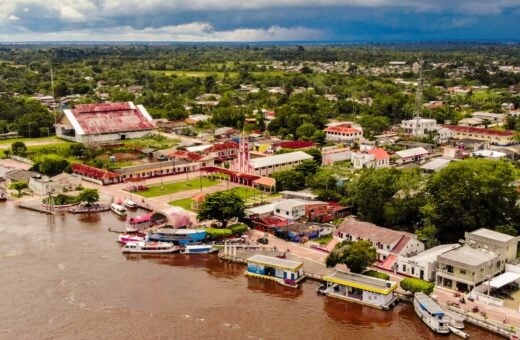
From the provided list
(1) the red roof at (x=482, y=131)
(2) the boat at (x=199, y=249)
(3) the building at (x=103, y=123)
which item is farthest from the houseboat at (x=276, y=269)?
(1) the red roof at (x=482, y=131)

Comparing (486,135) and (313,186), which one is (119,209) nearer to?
(313,186)

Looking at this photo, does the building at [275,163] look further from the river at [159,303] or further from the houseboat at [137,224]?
the river at [159,303]

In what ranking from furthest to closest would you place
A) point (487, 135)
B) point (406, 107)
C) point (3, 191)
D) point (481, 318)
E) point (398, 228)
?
1. point (406, 107)
2. point (487, 135)
3. point (3, 191)
4. point (398, 228)
5. point (481, 318)

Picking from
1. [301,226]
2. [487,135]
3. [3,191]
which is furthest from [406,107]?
[3,191]

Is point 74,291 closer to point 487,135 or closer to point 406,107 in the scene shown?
point 487,135

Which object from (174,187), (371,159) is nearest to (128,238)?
(174,187)

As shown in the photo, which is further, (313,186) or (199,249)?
(313,186)
